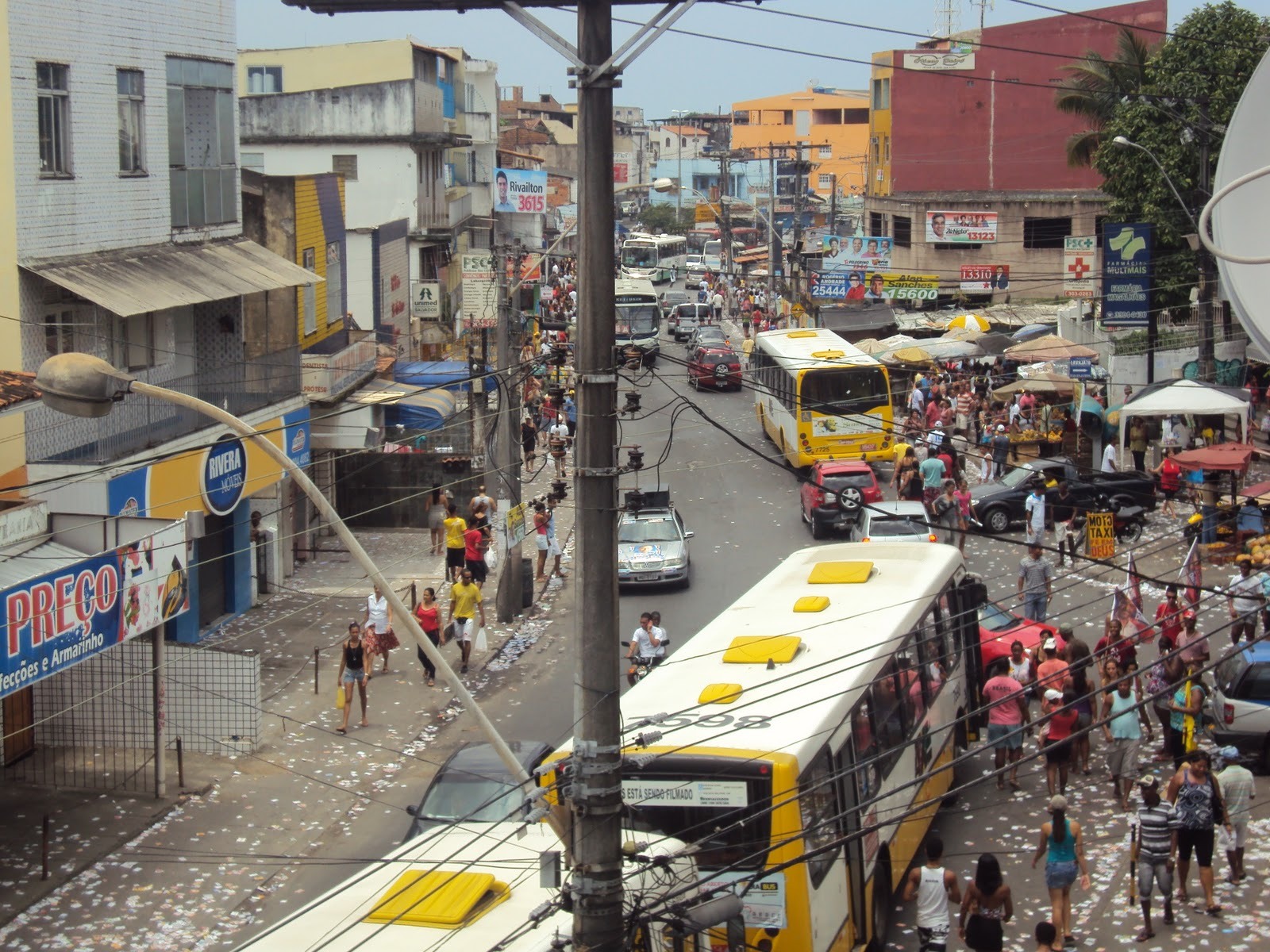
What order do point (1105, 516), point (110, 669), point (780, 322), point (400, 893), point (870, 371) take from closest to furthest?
point (400, 893), point (110, 669), point (1105, 516), point (870, 371), point (780, 322)

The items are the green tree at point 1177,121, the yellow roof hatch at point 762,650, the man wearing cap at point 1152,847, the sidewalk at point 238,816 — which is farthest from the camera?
the green tree at point 1177,121

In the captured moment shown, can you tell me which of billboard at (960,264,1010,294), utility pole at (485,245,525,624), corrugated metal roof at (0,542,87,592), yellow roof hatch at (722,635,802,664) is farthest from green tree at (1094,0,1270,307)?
corrugated metal roof at (0,542,87,592)

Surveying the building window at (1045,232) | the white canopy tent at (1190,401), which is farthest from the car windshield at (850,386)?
the building window at (1045,232)

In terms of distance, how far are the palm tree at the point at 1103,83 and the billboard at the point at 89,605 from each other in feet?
102

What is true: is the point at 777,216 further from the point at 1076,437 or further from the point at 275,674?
the point at 275,674

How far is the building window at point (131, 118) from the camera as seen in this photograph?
837 inches

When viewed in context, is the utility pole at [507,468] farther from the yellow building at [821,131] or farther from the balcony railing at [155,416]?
the yellow building at [821,131]

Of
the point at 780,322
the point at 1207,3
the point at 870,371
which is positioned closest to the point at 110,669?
the point at 870,371

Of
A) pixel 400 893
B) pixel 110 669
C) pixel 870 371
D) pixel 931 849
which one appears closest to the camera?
pixel 400 893

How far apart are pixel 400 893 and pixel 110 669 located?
974cm

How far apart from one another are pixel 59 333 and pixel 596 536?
45.4 feet

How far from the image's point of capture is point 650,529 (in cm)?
2623

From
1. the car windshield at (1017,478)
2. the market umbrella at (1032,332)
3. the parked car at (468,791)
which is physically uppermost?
the market umbrella at (1032,332)

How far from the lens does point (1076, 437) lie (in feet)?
112
